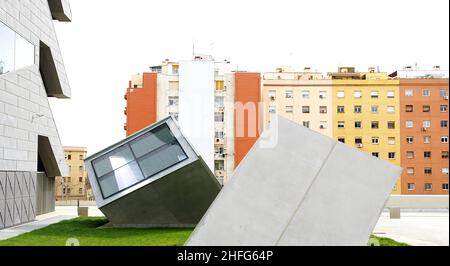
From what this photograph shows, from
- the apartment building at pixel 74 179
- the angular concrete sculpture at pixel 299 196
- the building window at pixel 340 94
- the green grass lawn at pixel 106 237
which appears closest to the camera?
the angular concrete sculpture at pixel 299 196

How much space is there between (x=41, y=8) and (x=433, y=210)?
26.0m

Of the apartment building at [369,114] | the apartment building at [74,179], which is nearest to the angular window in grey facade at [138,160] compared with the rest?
the apartment building at [369,114]

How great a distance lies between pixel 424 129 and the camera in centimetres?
6775

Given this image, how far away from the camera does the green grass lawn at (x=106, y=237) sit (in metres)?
14.7

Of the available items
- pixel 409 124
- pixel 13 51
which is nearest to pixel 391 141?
pixel 409 124

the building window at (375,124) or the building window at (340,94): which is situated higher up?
the building window at (340,94)

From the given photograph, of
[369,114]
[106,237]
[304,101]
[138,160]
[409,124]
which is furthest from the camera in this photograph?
[409,124]

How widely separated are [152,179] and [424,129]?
57.1 meters

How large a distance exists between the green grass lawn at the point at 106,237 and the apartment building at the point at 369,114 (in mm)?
51154

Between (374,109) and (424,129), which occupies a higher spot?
(374,109)

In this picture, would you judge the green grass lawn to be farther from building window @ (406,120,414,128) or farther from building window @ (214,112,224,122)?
building window @ (406,120,414,128)

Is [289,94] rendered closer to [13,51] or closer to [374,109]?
[374,109]

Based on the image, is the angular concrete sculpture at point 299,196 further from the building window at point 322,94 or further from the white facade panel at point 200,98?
the building window at point 322,94

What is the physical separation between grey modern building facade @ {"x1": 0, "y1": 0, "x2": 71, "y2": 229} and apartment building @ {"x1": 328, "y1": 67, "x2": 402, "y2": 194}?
42751 millimetres
